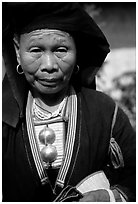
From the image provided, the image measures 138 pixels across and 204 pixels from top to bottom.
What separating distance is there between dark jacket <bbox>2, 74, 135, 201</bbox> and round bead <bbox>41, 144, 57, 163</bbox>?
4 centimetres

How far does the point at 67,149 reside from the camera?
1.15 metres

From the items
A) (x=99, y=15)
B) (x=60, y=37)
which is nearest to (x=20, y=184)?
(x=60, y=37)

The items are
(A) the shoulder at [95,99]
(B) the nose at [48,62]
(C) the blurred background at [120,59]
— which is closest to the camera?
(B) the nose at [48,62]

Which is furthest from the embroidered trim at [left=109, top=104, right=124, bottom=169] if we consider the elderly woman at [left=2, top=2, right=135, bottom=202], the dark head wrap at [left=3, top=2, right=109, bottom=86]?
the dark head wrap at [left=3, top=2, right=109, bottom=86]

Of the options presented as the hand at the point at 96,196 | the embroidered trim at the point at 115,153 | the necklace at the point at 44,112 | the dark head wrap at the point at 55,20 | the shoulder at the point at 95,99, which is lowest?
the hand at the point at 96,196

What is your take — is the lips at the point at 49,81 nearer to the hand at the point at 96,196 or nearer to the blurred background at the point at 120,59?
the hand at the point at 96,196

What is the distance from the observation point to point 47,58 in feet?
3.60

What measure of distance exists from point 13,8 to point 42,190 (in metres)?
0.49

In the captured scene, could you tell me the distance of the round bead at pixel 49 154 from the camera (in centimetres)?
113

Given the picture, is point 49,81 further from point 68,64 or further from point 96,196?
point 96,196

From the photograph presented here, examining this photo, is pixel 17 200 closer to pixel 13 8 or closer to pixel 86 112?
pixel 86 112

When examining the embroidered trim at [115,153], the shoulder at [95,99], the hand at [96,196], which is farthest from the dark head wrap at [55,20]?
the hand at [96,196]

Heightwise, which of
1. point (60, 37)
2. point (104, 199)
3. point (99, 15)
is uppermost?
point (99, 15)

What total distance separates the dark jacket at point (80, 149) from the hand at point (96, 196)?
49 mm
